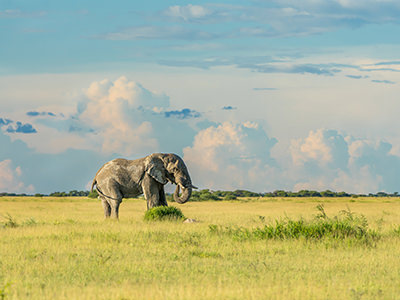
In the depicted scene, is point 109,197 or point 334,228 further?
point 109,197

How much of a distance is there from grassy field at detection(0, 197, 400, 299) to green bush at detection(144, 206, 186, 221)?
5017 millimetres

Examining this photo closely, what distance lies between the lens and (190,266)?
14.1m

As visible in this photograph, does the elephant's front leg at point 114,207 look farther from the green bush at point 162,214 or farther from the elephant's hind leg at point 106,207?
the green bush at point 162,214

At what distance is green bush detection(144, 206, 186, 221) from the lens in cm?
2644

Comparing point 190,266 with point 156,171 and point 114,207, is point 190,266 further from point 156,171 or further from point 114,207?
point 114,207

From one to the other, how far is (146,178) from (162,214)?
202cm

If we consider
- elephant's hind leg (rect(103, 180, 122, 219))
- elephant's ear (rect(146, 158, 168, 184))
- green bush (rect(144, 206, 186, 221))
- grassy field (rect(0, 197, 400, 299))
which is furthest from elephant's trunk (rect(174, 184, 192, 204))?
grassy field (rect(0, 197, 400, 299))

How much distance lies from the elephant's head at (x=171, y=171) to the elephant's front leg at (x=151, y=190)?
0.42m

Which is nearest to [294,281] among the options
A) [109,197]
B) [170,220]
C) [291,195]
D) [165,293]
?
[165,293]

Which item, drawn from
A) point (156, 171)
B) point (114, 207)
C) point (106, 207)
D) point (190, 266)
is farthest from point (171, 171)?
point (190, 266)

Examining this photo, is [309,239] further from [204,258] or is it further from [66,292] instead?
[66,292]

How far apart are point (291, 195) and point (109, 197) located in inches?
2668

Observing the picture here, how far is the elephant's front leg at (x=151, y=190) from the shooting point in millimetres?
27672

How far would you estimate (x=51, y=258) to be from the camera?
15.4 meters
